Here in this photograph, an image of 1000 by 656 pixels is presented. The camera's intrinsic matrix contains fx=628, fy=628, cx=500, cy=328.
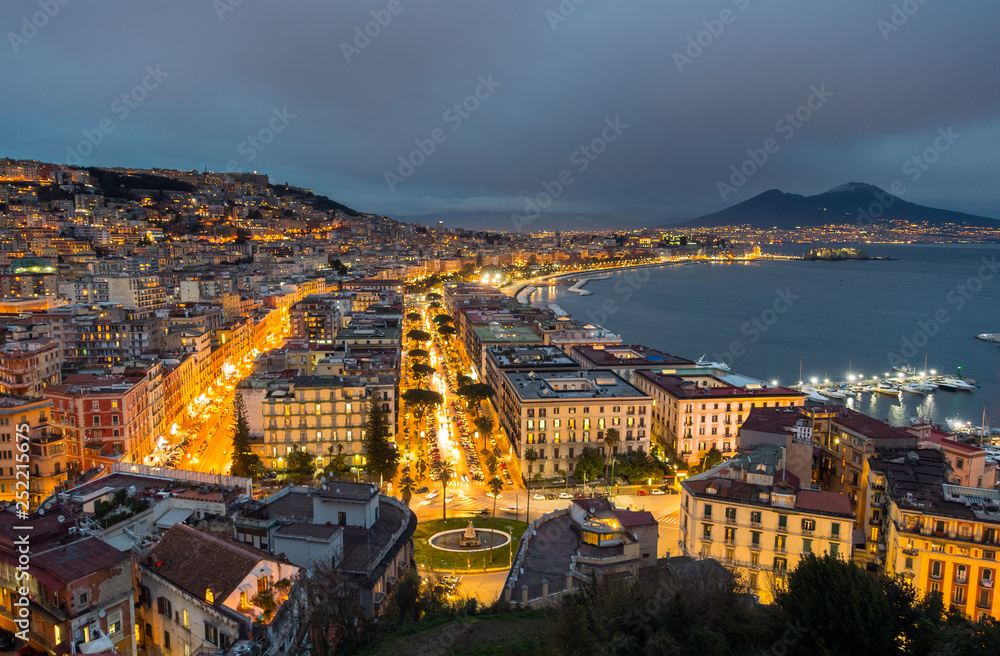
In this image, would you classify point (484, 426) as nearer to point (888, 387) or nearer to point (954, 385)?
point (888, 387)

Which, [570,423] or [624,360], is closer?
[570,423]

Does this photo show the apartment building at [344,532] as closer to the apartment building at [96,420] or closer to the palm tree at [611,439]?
the palm tree at [611,439]

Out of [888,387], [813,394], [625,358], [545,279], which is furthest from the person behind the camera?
[545,279]

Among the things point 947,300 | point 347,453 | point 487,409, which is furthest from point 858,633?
point 947,300

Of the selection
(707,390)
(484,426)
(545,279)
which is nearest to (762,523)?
(707,390)

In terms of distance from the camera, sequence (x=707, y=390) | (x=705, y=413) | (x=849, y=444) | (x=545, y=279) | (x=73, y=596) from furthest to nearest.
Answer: (x=545, y=279) → (x=707, y=390) → (x=705, y=413) → (x=849, y=444) → (x=73, y=596)

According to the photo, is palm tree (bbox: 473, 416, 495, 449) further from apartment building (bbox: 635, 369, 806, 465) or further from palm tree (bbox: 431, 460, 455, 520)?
apartment building (bbox: 635, 369, 806, 465)
